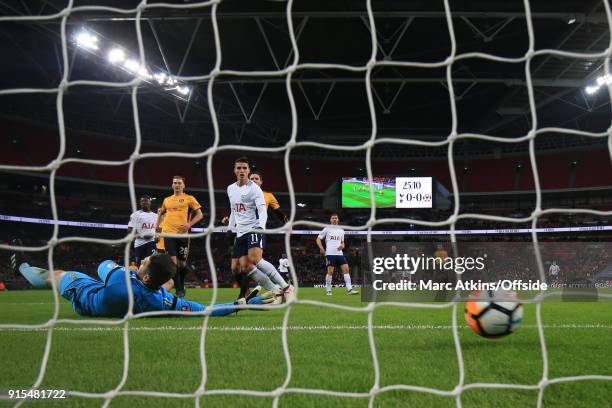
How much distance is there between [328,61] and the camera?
15.5m

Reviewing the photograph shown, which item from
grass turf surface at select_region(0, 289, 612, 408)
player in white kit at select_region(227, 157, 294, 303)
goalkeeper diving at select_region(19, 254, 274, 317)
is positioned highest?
player in white kit at select_region(227, 157, 294, 303)

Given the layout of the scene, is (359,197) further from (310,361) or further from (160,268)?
(310,361)

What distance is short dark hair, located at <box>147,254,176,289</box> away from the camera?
421 centimetres

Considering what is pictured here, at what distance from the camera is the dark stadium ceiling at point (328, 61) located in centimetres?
1193

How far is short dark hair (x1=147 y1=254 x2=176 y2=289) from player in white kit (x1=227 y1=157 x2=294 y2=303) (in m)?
1.84

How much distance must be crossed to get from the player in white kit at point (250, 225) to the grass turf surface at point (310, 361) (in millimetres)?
1658

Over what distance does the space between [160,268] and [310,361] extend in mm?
1858

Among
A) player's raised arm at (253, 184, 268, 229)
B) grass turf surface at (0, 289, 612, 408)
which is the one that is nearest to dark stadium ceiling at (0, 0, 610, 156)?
player's raised arm at (253, 184, 268, 229)

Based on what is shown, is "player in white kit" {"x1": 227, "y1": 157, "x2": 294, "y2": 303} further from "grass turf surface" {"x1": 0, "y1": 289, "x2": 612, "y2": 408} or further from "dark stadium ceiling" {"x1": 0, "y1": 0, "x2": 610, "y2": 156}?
"dark stadium ceiling" {"x1": 0, "y1": 0, "x2": 610, "y2": 156}

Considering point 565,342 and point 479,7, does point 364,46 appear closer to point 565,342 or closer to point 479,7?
point 479,7

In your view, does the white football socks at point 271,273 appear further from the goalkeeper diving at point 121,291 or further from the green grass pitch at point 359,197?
the green grass pitch at point 359,197

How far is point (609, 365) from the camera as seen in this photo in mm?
2875

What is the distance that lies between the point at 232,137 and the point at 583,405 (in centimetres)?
2638

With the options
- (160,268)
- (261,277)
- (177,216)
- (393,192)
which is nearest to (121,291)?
(160,268)
